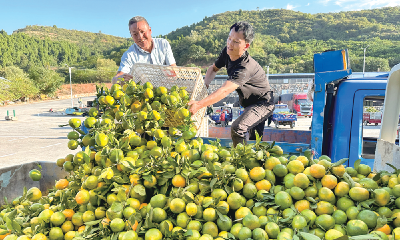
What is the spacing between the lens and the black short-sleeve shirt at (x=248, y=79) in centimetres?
257

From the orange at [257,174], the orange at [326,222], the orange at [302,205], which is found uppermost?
the orange at [257,174]

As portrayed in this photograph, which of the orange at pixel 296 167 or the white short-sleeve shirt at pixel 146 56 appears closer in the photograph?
the orange at pixel 296 167

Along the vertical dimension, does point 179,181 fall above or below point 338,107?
below

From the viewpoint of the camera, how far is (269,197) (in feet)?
4.55

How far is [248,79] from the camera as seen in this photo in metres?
2.66

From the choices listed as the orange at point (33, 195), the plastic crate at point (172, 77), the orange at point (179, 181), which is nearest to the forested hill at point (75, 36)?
the plastic crate at point (172, 77)

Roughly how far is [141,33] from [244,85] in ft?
4.71

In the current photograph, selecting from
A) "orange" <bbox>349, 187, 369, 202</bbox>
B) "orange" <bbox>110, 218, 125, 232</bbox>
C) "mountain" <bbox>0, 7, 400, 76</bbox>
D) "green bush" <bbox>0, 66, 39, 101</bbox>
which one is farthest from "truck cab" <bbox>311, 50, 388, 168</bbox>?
"mountain" <bbox>0, 7, 400, 76</bbox>

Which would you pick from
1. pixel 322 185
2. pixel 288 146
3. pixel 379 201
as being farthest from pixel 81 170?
pixel 288 146

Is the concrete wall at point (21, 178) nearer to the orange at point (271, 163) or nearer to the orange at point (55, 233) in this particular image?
the orange at point (55, 233)

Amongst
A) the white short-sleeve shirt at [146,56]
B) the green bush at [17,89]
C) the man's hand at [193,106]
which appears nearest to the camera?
the man's hand at [193,106]

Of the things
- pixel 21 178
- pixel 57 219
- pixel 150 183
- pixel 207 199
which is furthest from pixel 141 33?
pixel 207 199

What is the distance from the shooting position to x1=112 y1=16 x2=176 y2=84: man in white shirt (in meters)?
3.11

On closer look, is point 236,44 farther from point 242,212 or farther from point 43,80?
point 43,80
